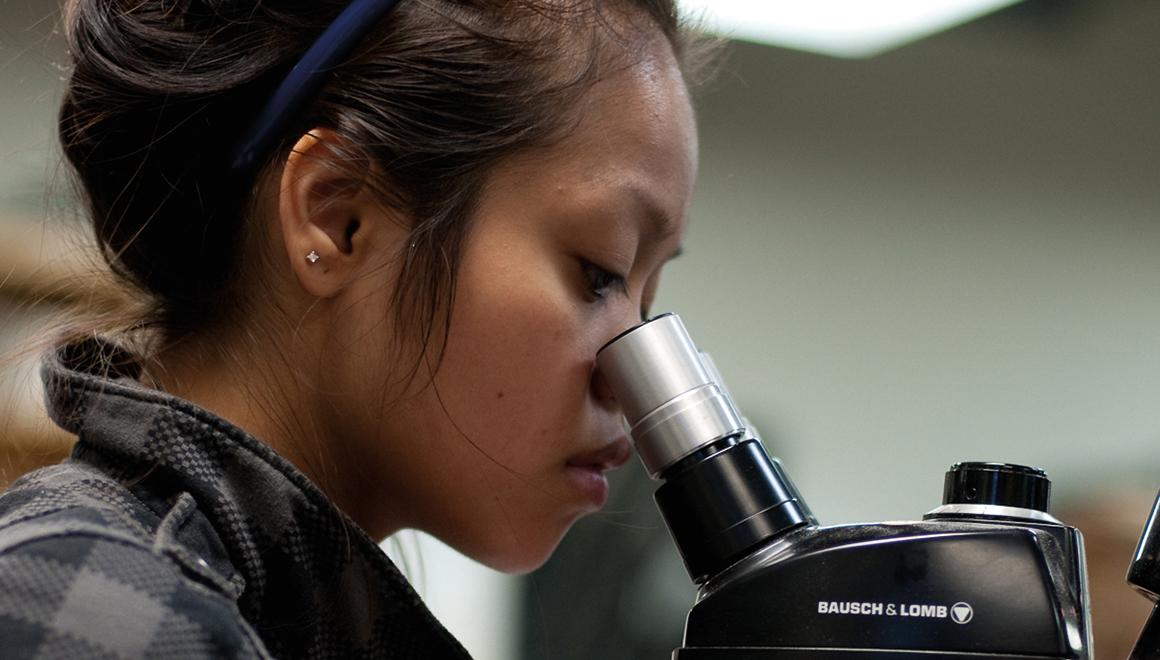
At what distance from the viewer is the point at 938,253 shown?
2.29m

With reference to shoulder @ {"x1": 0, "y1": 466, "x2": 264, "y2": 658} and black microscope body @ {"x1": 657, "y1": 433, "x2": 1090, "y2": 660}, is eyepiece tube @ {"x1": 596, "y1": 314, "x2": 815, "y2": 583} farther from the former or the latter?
shoulder @ {"x1": 0, "y1": 466, "x2": 264, "y2": 658}

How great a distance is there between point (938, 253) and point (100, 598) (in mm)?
1991

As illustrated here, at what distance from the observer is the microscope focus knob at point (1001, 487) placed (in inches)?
24.1

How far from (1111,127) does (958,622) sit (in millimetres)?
1882

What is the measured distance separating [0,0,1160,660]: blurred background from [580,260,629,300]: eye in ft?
4.58

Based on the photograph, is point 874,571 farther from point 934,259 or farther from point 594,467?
point 934,259

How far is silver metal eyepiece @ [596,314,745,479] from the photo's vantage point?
68cm

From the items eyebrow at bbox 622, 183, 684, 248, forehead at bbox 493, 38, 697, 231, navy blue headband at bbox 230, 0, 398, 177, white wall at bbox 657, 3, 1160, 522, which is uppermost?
navy blue headband at bbox 230, 0, 398, 177

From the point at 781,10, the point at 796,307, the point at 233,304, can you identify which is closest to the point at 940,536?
the point at 233,304

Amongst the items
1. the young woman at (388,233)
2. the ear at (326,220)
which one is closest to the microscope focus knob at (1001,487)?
the young woman at (388,233)

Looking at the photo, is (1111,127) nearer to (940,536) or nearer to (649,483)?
(649,483)

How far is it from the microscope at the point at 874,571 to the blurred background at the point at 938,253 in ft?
4.99

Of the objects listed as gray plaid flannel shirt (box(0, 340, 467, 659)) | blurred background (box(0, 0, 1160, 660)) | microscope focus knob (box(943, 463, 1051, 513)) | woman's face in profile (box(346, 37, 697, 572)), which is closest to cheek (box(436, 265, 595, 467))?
woman's face in profile (box(346, 37, 697, 572))

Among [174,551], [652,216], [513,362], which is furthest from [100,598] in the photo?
[652,216]
